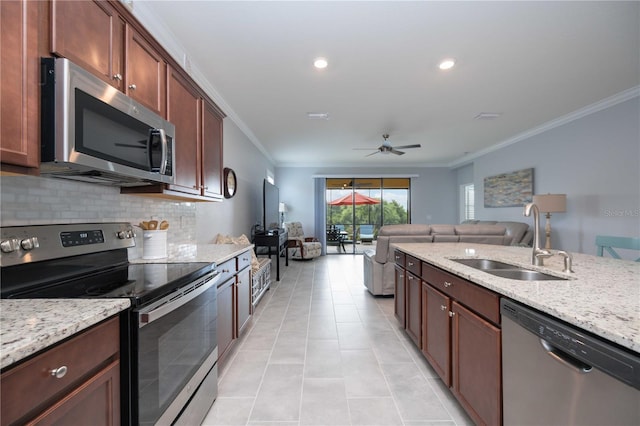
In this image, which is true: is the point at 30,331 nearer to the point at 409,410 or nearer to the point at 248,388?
the point at 248,388

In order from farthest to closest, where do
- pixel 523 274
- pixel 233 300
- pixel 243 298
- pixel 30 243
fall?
pixel 243 298, pixel 233 300, pixel 523 274, pixel 30 243

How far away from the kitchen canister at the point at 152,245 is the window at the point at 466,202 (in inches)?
318

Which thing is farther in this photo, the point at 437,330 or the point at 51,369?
the point at 437,330

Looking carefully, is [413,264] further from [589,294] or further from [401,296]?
[589,294]

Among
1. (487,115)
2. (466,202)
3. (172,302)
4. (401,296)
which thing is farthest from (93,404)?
(466,202)

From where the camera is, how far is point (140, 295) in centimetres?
106

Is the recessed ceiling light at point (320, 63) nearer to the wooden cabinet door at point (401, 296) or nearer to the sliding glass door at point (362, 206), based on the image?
the wooden cabinet door at point (401, 296)

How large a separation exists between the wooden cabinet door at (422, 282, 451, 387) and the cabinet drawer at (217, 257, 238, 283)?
1.52 metres

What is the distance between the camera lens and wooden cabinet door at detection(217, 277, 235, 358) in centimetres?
203

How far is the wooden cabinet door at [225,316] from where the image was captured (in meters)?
2.03

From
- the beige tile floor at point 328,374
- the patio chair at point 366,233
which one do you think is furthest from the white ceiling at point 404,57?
the patio chair at point 366,233

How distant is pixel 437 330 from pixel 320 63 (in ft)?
8.39

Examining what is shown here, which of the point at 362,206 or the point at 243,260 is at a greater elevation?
the point at 362,206

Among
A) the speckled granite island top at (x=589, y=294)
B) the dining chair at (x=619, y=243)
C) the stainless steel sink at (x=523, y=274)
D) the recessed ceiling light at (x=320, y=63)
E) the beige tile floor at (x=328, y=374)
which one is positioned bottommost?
the beige tile floor at (x=328, y=374)
